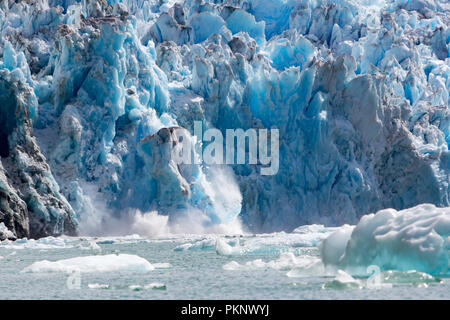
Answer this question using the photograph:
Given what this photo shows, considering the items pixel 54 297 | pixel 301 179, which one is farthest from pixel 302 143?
pixel 54 297

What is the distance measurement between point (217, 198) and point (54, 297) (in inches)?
977

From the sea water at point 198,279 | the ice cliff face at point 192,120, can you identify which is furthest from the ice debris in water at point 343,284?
the ice cliff face at point 192,120

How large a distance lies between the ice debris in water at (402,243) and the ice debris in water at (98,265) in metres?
5.08

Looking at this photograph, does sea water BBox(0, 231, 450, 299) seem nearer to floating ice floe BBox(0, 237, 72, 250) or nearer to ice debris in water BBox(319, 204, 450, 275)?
ice debris in water BBox(319, 204, 450, 275)

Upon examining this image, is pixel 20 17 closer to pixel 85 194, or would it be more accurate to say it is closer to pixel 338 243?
pixel 85 194

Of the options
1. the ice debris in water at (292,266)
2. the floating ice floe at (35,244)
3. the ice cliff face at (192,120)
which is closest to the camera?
the ice debris in water at (292,266)

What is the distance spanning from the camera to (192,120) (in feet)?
131

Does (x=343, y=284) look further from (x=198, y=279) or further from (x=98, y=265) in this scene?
(x=98, y=265)

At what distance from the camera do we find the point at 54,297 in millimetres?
13461

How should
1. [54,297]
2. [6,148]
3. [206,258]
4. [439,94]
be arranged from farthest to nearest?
1. [439,94]
2. [6,148]
3. [206,258]
4. [54,297]

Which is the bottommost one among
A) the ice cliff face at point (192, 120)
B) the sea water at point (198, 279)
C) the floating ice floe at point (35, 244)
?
the sea water at point (198, 279)

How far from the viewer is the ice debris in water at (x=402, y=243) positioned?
1398 centimetres

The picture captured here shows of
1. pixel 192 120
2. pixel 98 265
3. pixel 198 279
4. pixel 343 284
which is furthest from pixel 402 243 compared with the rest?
pixel 192 120

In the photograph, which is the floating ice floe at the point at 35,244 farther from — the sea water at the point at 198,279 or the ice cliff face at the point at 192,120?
the sea water at the point at 198,279
